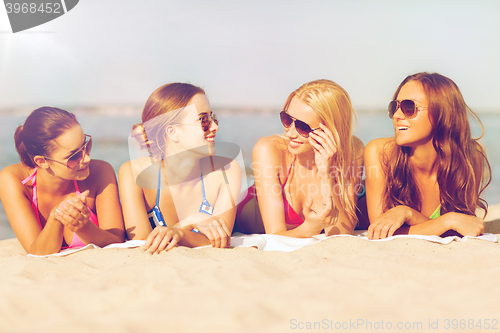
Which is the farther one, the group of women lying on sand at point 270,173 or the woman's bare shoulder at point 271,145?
the woman's bare shoulder at point 271,145

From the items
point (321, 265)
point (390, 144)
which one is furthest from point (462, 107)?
point (321, 265)

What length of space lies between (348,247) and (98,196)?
220cm

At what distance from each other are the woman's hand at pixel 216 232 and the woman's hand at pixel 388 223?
1.23 metres

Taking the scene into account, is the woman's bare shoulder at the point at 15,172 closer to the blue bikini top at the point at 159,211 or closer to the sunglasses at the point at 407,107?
the blue bikini top at the point at 159,211

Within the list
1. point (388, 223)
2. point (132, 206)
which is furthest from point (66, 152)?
point (388, 223)

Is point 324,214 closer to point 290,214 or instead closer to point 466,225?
point 290,214

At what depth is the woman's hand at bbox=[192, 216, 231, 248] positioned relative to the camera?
2965 mm

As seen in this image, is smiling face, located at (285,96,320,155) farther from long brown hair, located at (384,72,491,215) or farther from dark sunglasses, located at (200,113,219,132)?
long brown hair, located at (384,72,491,215)

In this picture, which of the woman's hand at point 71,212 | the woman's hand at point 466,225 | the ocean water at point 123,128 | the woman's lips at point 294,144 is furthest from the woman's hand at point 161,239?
the ocean water at point 123,128

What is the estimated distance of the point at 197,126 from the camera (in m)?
3.24

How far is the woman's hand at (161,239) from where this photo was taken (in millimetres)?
2816

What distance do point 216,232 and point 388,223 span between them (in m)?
1.46

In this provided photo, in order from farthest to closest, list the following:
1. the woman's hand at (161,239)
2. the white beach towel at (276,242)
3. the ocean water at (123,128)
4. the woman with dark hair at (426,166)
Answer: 1. the ocean water at (123,128)
2. the woman with dark hair at (426,166)
3. the white beach towel at (276,242)
4. the woman's hand at (161,239)

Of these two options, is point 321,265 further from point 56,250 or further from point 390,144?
point 56,250
